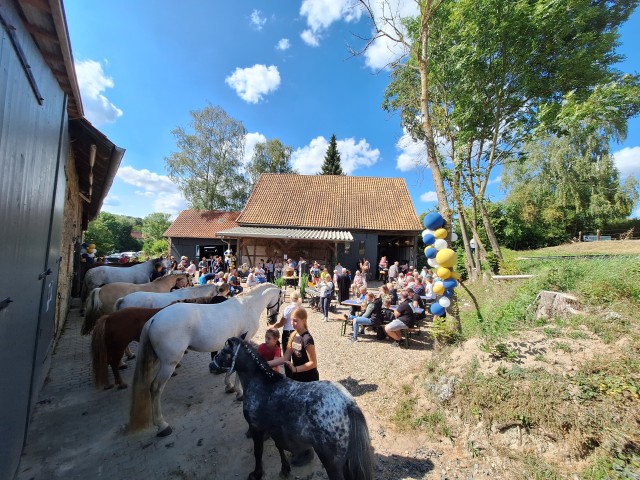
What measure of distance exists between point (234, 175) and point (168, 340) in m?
24.5

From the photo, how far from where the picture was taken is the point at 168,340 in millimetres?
3541

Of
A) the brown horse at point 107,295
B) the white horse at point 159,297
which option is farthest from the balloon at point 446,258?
the brown horse at point 107,295

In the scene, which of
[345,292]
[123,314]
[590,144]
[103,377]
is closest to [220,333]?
[123,314]

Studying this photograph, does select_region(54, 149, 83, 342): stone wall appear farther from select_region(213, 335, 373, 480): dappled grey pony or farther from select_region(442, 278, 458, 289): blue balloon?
select_region(442, 278, 458, 289): blue balloon

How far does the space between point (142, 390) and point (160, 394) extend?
0.82 feet

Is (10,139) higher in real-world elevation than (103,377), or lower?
higher

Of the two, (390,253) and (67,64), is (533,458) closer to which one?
(67,64)

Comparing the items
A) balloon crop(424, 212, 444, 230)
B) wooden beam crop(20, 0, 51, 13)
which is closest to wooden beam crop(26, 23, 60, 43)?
wooden beam crop(20, 0, 51, 13)

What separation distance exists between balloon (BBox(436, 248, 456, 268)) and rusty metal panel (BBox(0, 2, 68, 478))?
512cm

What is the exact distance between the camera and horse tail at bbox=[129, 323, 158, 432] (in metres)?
3.34

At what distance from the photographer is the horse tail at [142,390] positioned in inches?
131

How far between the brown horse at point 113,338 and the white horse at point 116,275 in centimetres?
488

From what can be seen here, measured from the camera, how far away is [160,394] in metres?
3.53

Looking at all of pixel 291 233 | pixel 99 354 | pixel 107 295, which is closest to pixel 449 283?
pixel 99 354
